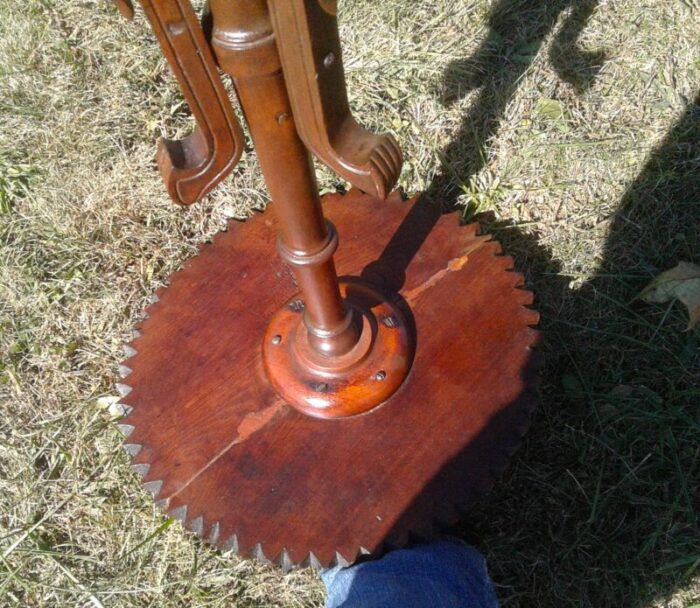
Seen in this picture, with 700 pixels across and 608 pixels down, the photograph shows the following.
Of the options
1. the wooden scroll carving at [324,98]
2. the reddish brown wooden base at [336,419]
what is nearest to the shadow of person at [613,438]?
the reddish brown wooden base at [336,419]

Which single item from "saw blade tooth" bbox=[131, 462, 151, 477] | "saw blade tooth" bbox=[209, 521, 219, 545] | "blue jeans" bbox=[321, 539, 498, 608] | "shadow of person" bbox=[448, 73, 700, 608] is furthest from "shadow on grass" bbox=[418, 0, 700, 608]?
"saw blade tooth" bbox=[131, 462, 151, 477]

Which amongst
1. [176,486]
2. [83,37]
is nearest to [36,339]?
[176,486]

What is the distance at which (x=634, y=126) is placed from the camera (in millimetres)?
1770

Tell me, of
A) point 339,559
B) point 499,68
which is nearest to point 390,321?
point 339,559

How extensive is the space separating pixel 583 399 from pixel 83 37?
1836 millimetres

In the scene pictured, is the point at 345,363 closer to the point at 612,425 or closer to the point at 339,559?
the point at 339,559

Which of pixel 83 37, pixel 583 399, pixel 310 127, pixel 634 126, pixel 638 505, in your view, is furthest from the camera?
pixel 83 37

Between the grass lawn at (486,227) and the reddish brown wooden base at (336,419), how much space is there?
0.29 metres

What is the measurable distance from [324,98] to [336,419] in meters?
0.70

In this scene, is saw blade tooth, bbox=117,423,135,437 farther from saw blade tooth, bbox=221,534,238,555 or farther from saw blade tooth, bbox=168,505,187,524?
saw blade tooth, bbox=221,534,238,555

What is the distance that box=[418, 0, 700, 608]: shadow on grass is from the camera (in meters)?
1.38

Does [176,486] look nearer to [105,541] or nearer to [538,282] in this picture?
[105,541]

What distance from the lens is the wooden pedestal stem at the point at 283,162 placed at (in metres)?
0.69

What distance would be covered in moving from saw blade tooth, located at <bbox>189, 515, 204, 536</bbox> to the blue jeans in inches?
11.0
